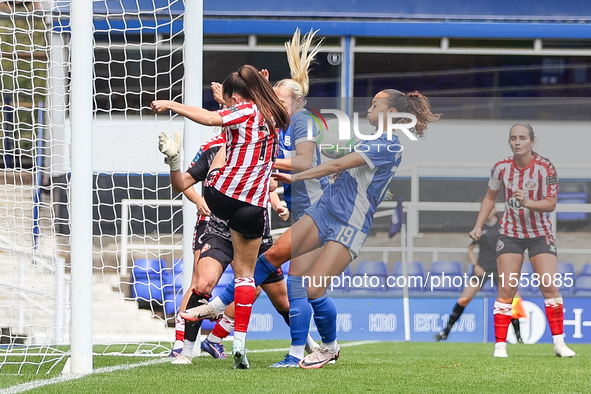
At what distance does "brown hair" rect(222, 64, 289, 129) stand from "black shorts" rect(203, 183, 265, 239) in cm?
43

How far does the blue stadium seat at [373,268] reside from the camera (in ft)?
29.0

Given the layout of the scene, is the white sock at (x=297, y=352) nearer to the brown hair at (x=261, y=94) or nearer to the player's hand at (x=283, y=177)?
the player's hand at (x=283, y=177)

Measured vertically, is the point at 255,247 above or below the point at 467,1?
below

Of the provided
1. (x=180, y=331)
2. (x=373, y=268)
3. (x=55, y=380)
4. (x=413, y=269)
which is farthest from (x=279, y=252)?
(x=373, y=268)

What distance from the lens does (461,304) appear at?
7844 millimetres

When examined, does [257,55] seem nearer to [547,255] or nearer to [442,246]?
[442,246]

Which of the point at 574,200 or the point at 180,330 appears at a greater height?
the point at 574,200

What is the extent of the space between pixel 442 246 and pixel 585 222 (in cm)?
233

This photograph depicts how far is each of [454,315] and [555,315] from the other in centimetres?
243

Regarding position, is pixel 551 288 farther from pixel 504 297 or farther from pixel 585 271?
pixel 585 271

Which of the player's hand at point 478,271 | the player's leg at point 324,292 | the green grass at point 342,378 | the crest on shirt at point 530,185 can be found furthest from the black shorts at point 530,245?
the player's hand at point 478,271

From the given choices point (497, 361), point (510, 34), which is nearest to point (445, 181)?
point (510, 34)

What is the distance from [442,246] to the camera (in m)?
8.78

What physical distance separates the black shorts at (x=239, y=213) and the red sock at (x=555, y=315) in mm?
2876
